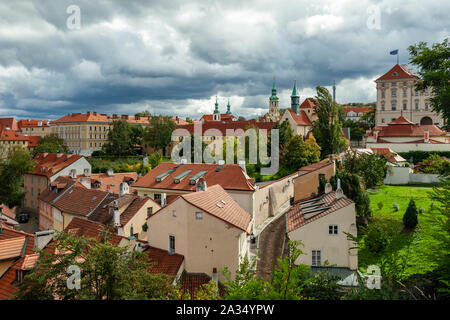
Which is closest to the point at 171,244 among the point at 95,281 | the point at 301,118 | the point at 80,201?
the point at 95,281

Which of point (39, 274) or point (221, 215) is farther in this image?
point (221, 215)

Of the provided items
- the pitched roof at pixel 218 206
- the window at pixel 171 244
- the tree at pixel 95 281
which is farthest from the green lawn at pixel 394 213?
the tree at pixel 95 281

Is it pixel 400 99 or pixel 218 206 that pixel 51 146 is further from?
pixel 400 99

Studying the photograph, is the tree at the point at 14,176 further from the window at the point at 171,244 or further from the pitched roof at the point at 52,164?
the window at the point at 171,244

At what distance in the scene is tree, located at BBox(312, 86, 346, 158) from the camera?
48.2 m

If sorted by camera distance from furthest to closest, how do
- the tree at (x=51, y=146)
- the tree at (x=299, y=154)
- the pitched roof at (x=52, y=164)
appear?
the tree at (x=51, y=146)
the pitched roof at (x=52, y=164)
the tree at (x=299, y=154)

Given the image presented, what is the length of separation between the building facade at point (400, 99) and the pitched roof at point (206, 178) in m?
63.8

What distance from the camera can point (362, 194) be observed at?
24.3m

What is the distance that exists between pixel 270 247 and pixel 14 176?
4530 cm

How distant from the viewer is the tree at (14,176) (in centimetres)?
4800

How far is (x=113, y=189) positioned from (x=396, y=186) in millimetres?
33450

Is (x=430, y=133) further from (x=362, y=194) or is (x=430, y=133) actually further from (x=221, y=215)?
(x=221, y=215)
